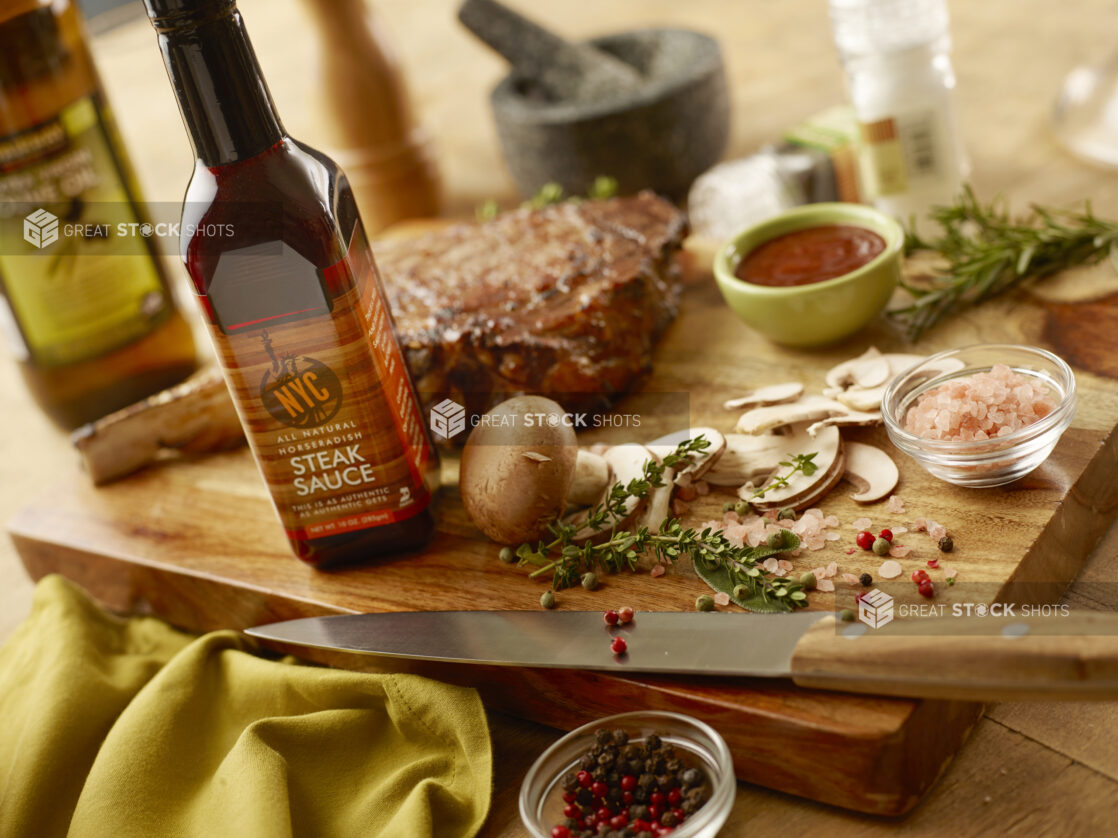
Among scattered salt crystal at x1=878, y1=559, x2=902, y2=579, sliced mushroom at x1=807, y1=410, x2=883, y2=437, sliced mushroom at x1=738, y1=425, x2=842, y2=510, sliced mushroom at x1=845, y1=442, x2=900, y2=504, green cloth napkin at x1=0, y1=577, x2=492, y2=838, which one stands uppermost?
sliced mushroom at x1=807, y1=410, x2=883, y2=437

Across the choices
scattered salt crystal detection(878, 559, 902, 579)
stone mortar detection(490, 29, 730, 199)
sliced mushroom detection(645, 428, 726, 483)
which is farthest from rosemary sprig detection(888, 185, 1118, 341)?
stone mortar detection(490, 29, 730, 199)

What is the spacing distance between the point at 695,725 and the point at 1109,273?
3.65 feet

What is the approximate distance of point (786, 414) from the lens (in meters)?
1.55

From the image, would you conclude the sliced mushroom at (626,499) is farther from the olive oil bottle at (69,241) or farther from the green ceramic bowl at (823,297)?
the olive oil bottle at (69,241)

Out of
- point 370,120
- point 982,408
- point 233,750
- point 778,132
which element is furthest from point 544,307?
point 778,132

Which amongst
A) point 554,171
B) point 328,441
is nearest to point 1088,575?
point 328,441

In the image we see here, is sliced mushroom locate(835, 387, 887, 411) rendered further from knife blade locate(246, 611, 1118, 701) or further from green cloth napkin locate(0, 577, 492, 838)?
green cloth napkin locate(0, 577, 492, 838)

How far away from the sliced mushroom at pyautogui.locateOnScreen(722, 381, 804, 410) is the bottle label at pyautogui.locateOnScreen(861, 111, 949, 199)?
604 mm

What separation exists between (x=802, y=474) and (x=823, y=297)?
36 centimetres

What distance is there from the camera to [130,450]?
6.44 feet

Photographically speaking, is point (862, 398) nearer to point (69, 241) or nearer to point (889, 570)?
point (889, 570)

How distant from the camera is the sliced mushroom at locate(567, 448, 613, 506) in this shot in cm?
153

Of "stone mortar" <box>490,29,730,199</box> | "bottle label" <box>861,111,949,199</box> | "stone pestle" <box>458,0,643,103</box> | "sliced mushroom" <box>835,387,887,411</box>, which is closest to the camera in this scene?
"sliced mushroom" <box>835,387,887,411</box>

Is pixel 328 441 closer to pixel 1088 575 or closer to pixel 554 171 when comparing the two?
pixel 1088 575
